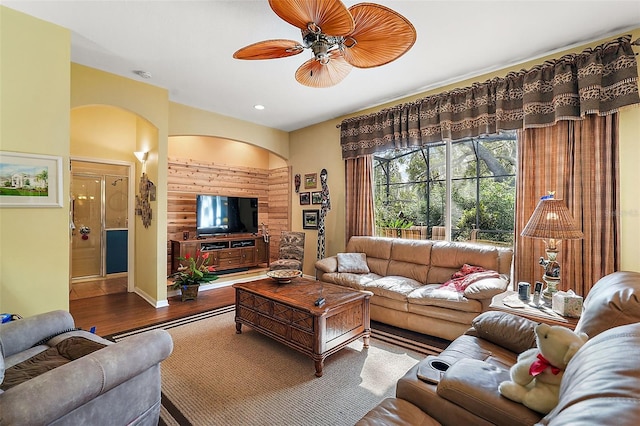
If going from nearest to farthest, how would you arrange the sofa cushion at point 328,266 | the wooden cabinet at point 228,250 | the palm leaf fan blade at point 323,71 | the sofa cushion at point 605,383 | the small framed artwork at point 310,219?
the sofa cushion at point 605,383 → the palm leaf fan blade at point 323,71 → the sofa cushion at point 328,266 → the wooden cabinet at point 228,250 → the small framed artwork at point 310,219

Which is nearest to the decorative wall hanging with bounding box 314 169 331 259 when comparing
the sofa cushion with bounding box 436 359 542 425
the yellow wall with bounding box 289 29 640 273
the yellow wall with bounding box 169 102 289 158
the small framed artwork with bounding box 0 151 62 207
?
the yellow wall with bounding box 289 29 640 273

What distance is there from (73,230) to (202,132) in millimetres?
3070

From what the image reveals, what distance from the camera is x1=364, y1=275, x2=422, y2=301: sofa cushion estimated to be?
3154mm

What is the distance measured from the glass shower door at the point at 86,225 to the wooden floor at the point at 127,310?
141 centimetres

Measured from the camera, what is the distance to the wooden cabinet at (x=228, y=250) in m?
5.25

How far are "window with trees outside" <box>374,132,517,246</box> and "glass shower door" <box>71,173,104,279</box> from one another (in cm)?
529

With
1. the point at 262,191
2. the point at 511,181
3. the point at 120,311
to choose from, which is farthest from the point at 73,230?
the point at 511,181

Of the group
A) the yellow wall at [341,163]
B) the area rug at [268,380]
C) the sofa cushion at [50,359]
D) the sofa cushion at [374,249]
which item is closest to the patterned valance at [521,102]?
the yellow wall at [341,163]

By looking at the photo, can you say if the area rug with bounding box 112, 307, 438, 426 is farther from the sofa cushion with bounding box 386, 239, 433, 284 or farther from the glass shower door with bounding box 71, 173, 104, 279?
the glass shower door with bounding box 71, 173, 104, 279

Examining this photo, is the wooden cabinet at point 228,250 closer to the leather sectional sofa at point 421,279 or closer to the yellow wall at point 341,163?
the yellow wall at point 341,163

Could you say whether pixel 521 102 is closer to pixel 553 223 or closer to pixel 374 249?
pixel 553 223

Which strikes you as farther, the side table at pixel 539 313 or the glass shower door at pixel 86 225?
the glass shower door at pixel 86 225

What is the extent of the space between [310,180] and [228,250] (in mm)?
2220

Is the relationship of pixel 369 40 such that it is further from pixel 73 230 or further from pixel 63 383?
pixel 73 230
